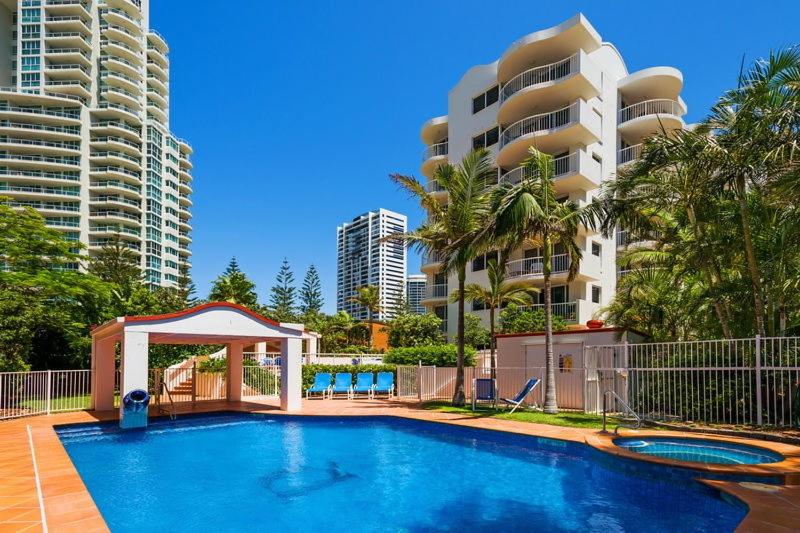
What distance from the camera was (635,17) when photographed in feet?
60.5

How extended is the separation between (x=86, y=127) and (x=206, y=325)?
6391 cm

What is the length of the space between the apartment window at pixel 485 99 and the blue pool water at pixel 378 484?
88.2 ft

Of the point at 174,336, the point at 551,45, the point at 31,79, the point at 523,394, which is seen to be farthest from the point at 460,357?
the point at 31,79

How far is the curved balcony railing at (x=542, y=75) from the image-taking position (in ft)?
92.3

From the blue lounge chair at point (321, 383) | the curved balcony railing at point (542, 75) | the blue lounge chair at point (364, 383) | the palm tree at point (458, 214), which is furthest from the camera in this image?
the curved balcony railing at point (542, 75)

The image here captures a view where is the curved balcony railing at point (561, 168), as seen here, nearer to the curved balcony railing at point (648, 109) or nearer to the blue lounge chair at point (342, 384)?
the curved balcony railing at point (648, 109)

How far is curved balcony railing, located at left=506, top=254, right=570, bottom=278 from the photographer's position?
26.8 meters

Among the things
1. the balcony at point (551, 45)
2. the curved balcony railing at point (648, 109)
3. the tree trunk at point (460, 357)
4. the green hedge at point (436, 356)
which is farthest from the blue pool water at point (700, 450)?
the curved balcony railing at point (648, 109)

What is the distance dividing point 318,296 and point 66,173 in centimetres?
3478

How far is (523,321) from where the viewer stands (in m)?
24.4

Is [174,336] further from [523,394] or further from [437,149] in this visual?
[437,149]

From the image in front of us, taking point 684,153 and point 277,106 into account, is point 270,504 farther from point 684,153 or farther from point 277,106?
point 277,106

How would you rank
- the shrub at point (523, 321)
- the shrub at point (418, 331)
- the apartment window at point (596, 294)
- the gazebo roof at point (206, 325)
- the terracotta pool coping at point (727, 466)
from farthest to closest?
the shrub at point (418, 331)
the apartment window at point (596, 294)
the shrub at point (523, 321)
the gazebo roof at point (206, 325)
the terracotta pool coping at point (727, 466)

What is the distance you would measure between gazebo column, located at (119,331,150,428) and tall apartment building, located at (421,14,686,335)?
16.8 meters
